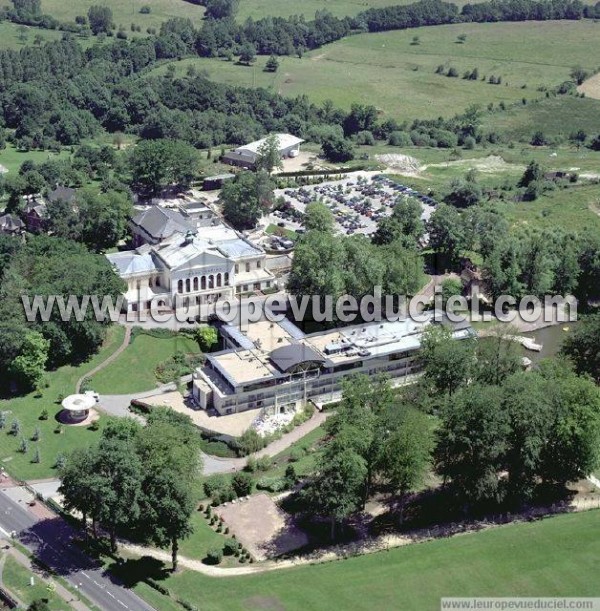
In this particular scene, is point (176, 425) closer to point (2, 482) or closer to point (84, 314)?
point (2, 482)

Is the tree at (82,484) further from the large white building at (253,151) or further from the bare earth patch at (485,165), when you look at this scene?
the bare earth patch at (485,165)

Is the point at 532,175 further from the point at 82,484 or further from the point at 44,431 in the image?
the point at 82,484

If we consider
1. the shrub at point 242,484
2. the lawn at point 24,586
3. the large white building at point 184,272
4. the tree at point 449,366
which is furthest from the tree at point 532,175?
the lawn at point 24,586

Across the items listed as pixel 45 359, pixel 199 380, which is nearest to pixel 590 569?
pixel 199 380

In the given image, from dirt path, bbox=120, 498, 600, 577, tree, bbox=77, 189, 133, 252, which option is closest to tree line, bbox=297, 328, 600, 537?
dirt path, bbox=120, 498, 600, 577

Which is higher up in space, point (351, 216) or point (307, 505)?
point (351, 216)

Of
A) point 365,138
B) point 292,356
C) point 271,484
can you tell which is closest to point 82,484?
point 271,484
